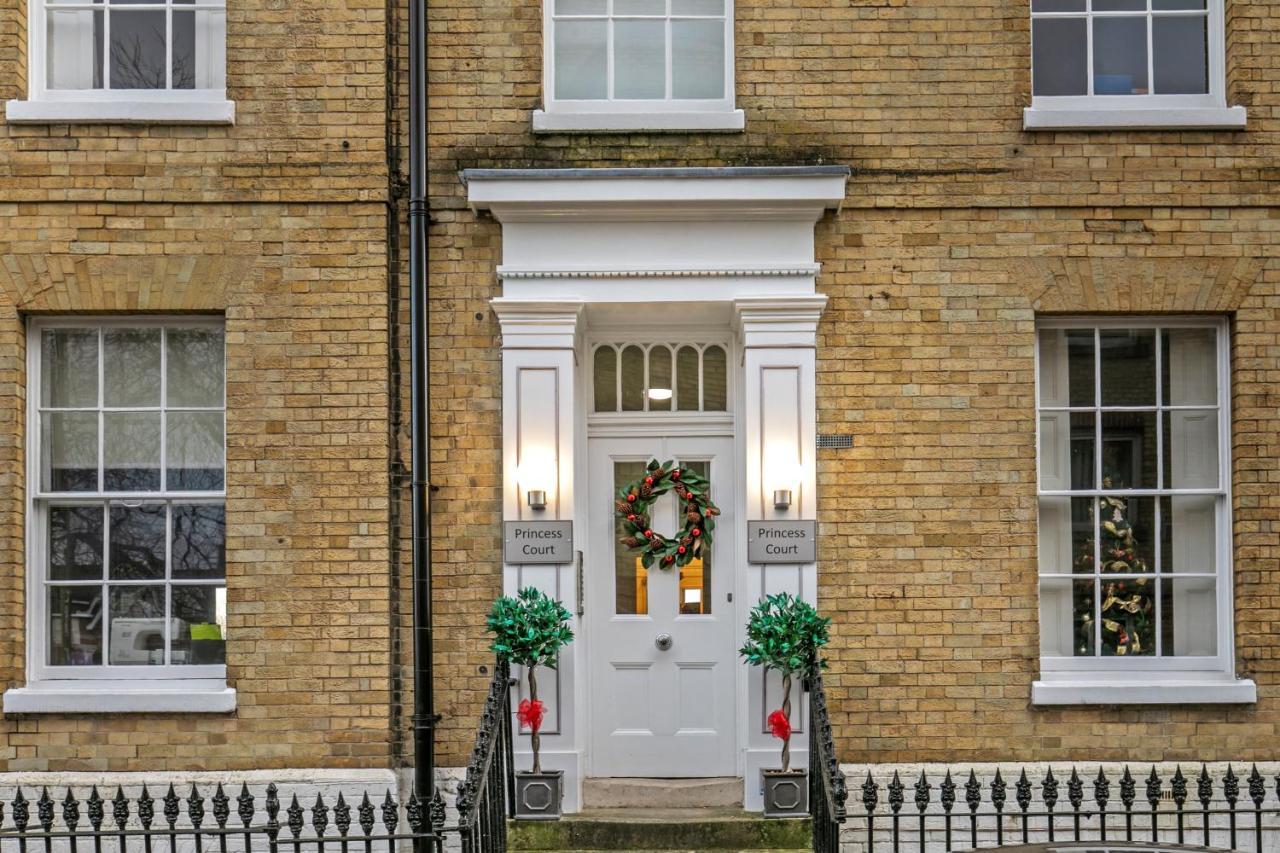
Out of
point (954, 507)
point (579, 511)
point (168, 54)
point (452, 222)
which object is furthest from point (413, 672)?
point (168, 54)

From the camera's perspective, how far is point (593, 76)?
886cm

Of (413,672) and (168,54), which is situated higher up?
(168,54)

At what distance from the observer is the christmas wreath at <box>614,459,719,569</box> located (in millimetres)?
8797

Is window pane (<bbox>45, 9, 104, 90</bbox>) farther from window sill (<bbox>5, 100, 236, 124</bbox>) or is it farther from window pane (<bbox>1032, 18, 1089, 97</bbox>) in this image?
window pane (<bbox>1032, 18, 1089, 97</bbox>)

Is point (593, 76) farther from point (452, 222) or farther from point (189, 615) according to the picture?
point (189, 615)

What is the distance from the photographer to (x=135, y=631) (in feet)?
28.2

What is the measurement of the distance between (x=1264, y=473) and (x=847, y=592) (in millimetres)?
2592

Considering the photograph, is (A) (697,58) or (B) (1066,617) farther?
(A) (697,58)

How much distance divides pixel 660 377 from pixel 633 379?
173 mm

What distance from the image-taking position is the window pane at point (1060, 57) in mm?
8820

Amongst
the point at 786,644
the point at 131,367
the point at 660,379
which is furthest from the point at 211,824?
the point at 660,379

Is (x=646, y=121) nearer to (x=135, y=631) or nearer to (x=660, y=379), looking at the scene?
(x=660, y=379)

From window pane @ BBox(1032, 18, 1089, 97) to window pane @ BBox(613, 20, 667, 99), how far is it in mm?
2334

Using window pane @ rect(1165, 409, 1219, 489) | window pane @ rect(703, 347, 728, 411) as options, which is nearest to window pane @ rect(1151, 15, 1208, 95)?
window pane @ rect(1165, 409, 1219, 489)
